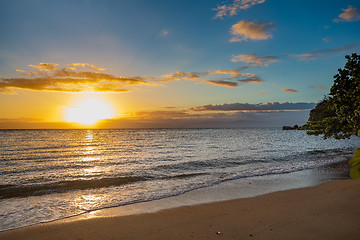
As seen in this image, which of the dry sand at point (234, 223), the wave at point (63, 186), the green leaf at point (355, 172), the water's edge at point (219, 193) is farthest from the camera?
the wave at point (63, 186)

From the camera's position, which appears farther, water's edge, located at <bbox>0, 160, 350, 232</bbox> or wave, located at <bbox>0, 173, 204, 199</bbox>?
wave, located at <bbox>0, 173, 204, 199</bbox>

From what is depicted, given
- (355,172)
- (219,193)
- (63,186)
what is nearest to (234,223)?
(219,193)

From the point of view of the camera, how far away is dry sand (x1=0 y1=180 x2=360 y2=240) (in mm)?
6137

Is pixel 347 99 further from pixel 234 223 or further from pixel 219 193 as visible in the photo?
pixel 234 223

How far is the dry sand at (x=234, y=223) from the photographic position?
6.14m

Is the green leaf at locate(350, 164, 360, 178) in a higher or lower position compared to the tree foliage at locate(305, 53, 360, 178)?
lower

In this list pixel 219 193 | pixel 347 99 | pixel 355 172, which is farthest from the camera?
pixel 347 99

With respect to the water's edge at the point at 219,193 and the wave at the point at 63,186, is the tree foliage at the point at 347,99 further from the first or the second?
the wave at the point at 63,186

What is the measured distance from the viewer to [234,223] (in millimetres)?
7020

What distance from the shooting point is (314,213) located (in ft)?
24.6

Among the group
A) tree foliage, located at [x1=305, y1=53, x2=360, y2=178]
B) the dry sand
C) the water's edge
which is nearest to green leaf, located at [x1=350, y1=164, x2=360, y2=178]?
the dry sand

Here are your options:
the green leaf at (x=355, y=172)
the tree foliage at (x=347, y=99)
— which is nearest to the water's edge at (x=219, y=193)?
the tree foliage at (x=347, y=99)

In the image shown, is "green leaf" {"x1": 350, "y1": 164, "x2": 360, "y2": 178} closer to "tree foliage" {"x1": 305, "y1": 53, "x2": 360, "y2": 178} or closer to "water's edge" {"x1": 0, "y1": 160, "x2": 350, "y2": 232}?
"water's edge" {"x1": 0, "y1": 160, "x2": 350, "y2": 232}

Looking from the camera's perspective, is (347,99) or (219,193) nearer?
(219,193)
